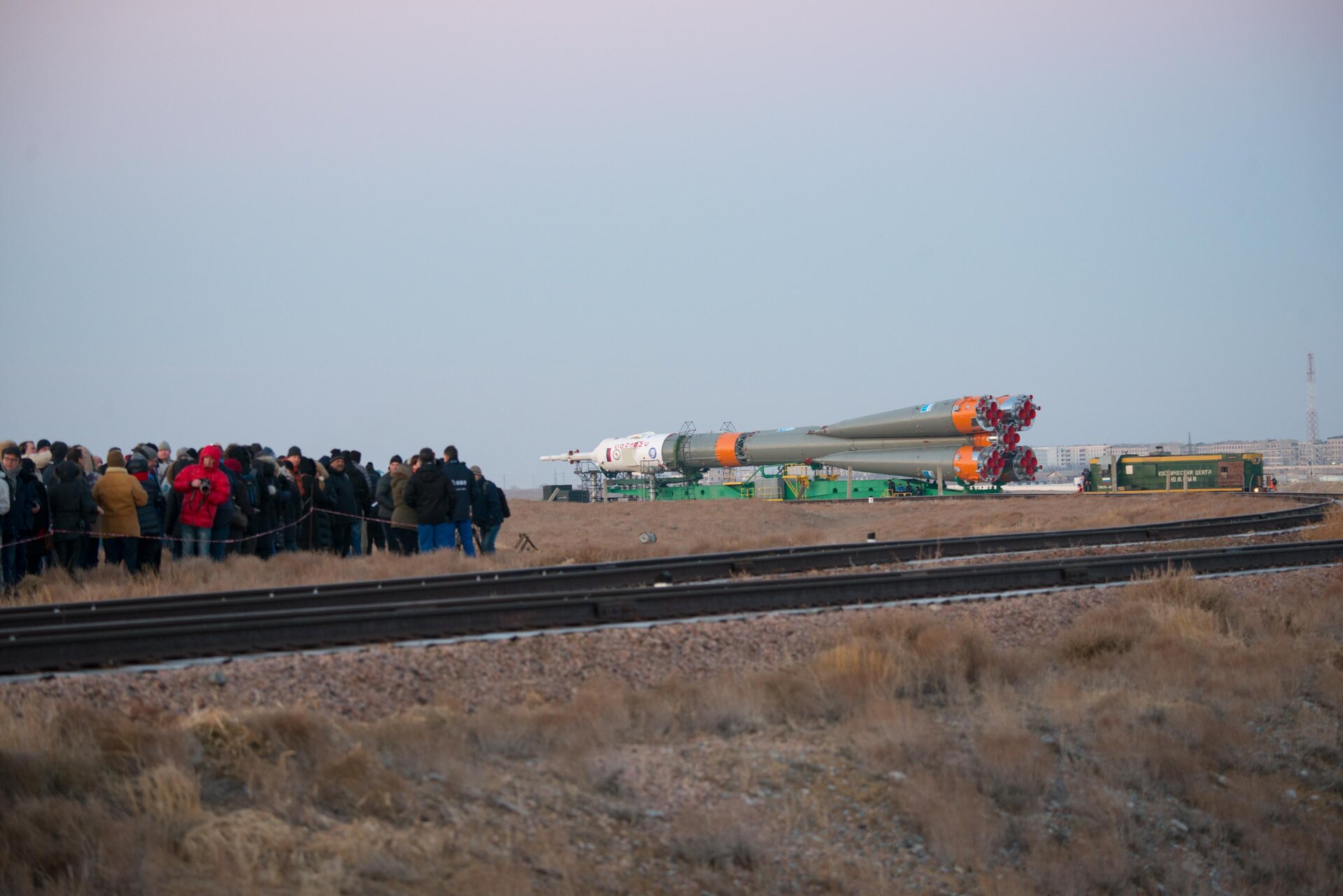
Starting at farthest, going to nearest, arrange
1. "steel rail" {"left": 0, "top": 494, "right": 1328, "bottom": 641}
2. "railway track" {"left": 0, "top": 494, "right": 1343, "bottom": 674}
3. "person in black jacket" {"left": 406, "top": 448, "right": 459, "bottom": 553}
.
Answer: "person in black jacket" {"left": 406, "top": 448, "right": 459, "bottom": 553}, "steel rail" {"left": 0, "top": 494, "right": 1328, "bottom": 641}, "railway track" {"left": 0, "top": 494, "right": 1343, "bottom": 674}

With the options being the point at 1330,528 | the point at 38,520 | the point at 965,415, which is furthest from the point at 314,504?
the point at 965,415

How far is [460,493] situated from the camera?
672 inches

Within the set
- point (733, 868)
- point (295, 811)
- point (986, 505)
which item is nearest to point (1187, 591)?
point (733, 868)

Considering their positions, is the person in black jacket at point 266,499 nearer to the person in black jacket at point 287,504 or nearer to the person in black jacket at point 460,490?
the person in black jacket at point 287,504

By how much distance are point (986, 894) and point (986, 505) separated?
31864mm

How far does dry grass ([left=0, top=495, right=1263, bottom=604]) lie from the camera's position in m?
13.7

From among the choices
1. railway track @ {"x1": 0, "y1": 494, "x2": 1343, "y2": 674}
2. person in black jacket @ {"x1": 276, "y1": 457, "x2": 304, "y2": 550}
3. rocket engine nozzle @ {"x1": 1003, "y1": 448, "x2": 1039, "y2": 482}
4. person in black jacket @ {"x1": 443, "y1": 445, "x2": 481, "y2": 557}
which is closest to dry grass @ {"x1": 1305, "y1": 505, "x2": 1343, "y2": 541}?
railway track @ {"x1": 0, "y1": 494, "x2": 1343, "y2": 674}

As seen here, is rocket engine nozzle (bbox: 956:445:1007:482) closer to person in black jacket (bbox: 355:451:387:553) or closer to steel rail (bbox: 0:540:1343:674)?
person in black jacket (bbox: 355:451:387:553)

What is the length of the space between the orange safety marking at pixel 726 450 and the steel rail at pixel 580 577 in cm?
3448

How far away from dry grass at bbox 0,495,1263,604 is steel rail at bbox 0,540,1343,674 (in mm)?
3476

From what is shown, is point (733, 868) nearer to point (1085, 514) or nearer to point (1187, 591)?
point (1187, 591)

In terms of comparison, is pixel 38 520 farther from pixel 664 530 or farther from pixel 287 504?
pixel 664 530

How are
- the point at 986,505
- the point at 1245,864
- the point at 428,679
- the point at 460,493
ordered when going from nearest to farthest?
1. the point at 1245,864
2. the point at 428,679
3. the point at 460,493
4. the point at 986,505

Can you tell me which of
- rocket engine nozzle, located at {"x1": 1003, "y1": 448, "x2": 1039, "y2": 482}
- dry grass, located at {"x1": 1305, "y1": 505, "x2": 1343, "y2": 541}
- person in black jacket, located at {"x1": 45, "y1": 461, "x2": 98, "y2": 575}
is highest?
person in black jacket, located at {"x1": 45, "y1": 461, "x2": 98, "y2": 575}
